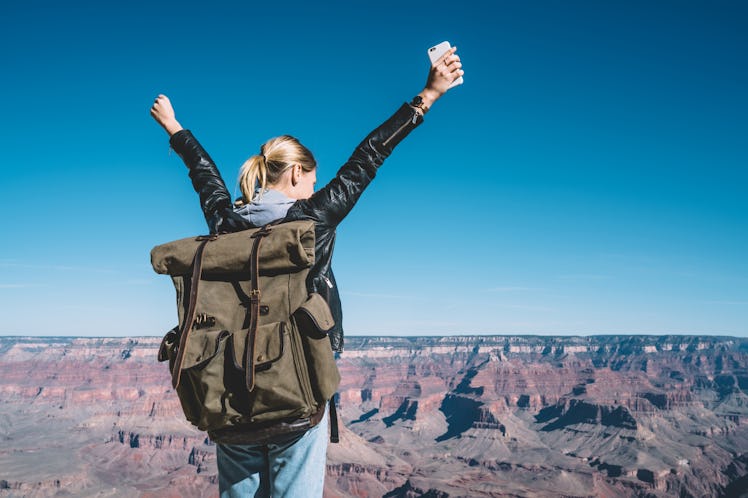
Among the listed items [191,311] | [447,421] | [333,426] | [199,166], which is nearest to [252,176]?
[199,166]

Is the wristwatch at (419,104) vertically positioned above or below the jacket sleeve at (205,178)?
above

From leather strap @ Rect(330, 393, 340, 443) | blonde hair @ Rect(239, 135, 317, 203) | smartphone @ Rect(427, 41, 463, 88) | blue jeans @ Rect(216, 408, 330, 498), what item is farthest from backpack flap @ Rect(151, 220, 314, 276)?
smartphone @ Rect(427, 41, 463, 88)

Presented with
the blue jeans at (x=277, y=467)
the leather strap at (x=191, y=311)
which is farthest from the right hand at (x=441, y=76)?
the blue jeans at (x=277, y=467)

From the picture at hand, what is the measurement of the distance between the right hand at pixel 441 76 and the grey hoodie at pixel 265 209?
854mm

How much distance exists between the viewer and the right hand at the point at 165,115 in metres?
3.27

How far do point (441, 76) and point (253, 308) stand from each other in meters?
1.46

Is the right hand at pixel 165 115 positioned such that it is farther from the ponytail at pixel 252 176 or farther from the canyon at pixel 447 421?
the canyon at pixel 447 421

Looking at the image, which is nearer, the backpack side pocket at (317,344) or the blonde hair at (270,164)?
the backpack side pocket at (317,344)

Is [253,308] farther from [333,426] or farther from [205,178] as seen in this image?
[205,178]

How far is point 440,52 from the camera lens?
2730 millimetres

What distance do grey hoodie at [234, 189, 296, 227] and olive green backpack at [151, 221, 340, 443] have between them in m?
0.27

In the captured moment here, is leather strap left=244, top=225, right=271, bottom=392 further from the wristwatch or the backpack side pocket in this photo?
the wristwatch

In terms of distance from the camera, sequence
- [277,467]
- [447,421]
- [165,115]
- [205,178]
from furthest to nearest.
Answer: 1. [447,421]
2. [165,115]
3. [205,178]
4. [277,467]

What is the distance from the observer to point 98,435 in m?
107
